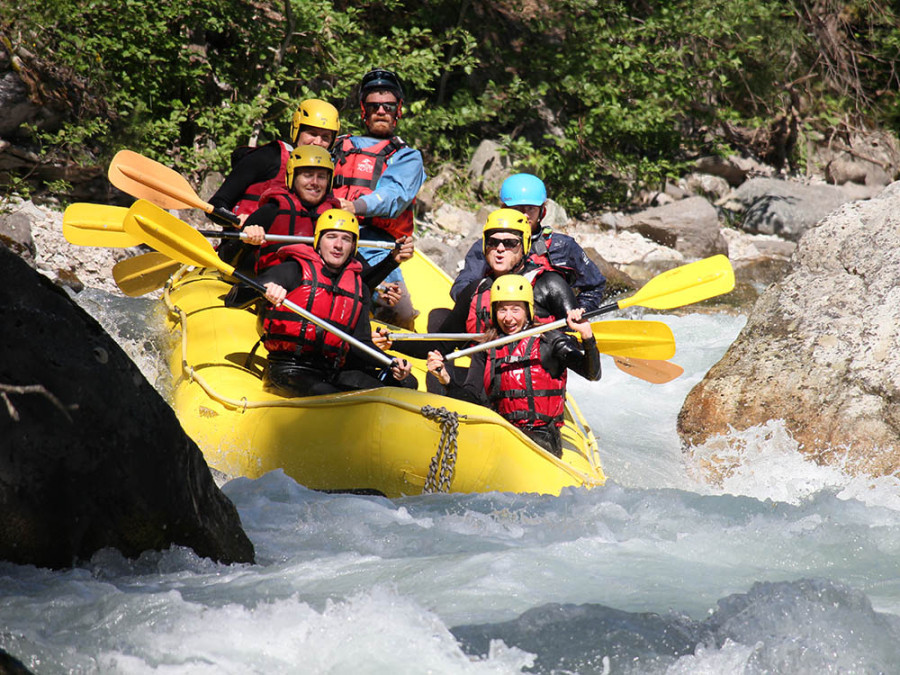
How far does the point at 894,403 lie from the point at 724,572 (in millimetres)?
2110

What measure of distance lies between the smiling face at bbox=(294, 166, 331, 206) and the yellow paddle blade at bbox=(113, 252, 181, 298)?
805 mm

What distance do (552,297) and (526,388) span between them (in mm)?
613

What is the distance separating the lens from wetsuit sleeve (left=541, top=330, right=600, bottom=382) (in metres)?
4.13

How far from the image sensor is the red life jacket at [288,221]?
4.67 m

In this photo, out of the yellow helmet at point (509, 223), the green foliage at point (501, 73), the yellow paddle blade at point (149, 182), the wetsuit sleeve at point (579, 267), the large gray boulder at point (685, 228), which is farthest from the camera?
the large gray boulder at point (685, 228)

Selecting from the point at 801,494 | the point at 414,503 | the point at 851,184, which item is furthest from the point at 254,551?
the point at 851,184

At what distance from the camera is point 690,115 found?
12047 mm

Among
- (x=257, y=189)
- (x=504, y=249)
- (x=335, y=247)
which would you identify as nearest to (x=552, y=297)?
(x=504, y=249)

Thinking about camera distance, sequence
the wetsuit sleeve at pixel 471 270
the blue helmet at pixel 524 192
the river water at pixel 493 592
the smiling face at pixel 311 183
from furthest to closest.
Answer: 1. the blue helmet at pixel 524 192
2. the wetsuit sleeve at pixel 471 270
3. the smiling face at pixel 311 183
4. the river water at pixel 493 592

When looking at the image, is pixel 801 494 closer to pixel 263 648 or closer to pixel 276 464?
pixel 276 464

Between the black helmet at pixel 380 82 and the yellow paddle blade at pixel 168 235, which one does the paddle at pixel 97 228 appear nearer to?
the yellow paddle blade at pixel 168 235

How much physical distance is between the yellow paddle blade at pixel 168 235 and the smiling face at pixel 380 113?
1.28 meters

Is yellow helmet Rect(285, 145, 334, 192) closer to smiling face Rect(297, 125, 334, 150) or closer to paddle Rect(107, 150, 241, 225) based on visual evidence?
smiling face Rect(297, 125, 334, 150)

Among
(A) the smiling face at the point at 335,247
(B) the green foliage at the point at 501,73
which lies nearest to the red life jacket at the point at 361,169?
(A) the smiling face at the point at 335,247
